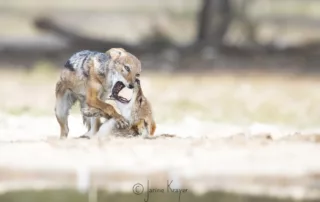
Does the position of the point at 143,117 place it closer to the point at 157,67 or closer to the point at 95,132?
the point at 95,132

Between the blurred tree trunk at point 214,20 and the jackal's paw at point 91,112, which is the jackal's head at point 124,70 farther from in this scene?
the blurred tree trunk at point 214,20

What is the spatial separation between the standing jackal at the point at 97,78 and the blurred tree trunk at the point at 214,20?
8.80 meters

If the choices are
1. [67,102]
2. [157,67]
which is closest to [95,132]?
[67,102]

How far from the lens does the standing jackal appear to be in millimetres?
8594

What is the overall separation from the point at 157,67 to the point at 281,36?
541 cm

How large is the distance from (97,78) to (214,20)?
9.10 metres

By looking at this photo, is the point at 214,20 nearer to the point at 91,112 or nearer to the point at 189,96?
the point at 189,96

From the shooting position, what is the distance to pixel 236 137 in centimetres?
961

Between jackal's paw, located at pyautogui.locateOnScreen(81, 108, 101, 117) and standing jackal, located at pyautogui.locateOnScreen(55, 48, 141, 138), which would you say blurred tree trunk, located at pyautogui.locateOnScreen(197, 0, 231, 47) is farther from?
jackal's paw, located at pyautogui.locateOnScreen(81, 108, 101, 117)

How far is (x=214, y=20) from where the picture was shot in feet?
57.7

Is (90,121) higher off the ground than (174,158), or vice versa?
(90,121)

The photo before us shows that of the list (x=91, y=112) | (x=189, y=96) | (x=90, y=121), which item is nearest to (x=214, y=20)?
(x=189, y=96)

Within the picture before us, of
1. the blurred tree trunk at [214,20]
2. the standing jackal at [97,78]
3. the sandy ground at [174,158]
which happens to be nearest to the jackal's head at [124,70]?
the standing jackal at [97,78]

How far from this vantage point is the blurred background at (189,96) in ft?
27.5
